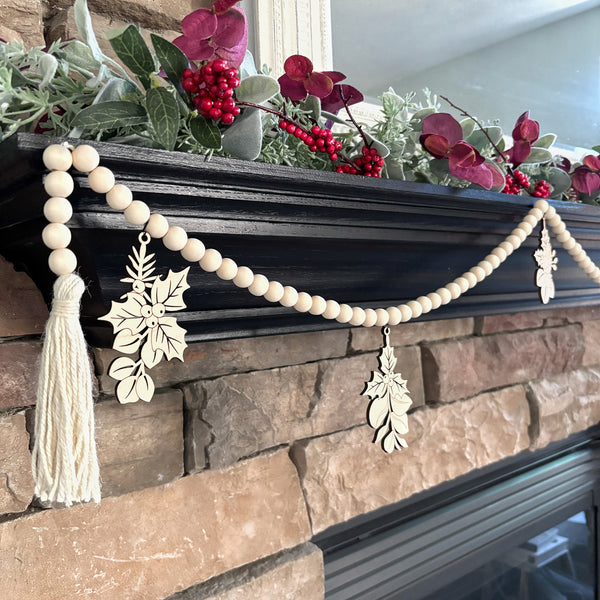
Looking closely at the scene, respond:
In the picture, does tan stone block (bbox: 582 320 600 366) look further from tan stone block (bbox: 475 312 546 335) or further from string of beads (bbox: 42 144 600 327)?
string of beads (bbox: 42 144 600 327)

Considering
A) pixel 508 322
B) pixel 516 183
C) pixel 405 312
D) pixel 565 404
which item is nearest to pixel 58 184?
pixel 405 312

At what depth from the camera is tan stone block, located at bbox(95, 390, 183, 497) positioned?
24.0 inches

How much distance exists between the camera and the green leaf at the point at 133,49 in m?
0.49

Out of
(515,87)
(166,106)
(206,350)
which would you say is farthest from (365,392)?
(515,87)

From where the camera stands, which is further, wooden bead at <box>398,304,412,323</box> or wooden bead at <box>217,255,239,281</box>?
wooden bead at <box>398,304,412,323</box>

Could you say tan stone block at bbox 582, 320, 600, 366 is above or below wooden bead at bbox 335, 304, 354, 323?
below

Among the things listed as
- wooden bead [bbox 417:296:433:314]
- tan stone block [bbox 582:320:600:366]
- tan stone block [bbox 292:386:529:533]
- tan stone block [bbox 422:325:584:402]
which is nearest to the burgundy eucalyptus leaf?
wooden bead [bbox 417:296:433:314]

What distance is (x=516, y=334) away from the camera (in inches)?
46.1

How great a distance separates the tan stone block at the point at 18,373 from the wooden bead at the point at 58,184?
0.70ft

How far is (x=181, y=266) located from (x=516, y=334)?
851 millimetres

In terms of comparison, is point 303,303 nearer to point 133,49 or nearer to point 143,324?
point 143,324

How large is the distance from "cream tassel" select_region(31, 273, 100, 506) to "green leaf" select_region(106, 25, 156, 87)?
0.21 metres

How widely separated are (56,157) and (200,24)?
19 cm

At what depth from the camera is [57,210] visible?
16.9 inches
